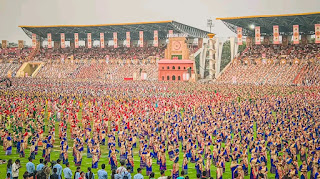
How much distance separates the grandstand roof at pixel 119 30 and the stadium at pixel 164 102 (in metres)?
0.28

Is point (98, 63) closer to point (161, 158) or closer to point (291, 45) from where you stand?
point (291, 45)

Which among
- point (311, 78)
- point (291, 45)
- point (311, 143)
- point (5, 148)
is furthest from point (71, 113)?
point (291, 45)

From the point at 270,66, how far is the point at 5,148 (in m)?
49.0

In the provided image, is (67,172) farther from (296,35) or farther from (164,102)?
(296,35)

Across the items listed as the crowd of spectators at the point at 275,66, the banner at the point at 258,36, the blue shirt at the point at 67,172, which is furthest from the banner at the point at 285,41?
the blue shirt at the point at 67,172

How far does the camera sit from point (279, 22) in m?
66.3

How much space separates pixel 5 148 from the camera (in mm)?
18750

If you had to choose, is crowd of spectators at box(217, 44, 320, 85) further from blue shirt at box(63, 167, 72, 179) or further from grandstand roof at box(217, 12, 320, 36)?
blue shirt at box(63, 167, 72, 179)

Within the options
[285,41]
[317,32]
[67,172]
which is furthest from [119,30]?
[67,172]

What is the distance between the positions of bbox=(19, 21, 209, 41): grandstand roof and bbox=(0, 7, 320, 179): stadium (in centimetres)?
28

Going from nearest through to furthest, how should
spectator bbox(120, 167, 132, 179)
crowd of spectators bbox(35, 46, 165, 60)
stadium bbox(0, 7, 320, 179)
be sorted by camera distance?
spectator bbox(120, 167, 132, 179) → stadium bbox(0, 7, 320, 179) → crowd of spectators bbox(35, 46, 165, 60)

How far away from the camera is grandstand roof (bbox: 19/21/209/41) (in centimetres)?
7381

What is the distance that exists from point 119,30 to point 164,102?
46158 mm

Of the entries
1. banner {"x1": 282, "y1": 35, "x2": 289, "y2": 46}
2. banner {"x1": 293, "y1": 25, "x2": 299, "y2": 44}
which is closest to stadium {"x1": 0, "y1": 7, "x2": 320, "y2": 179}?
banner {"x1": 293, "y1": 25, "x2": 299, "y2": 44}
